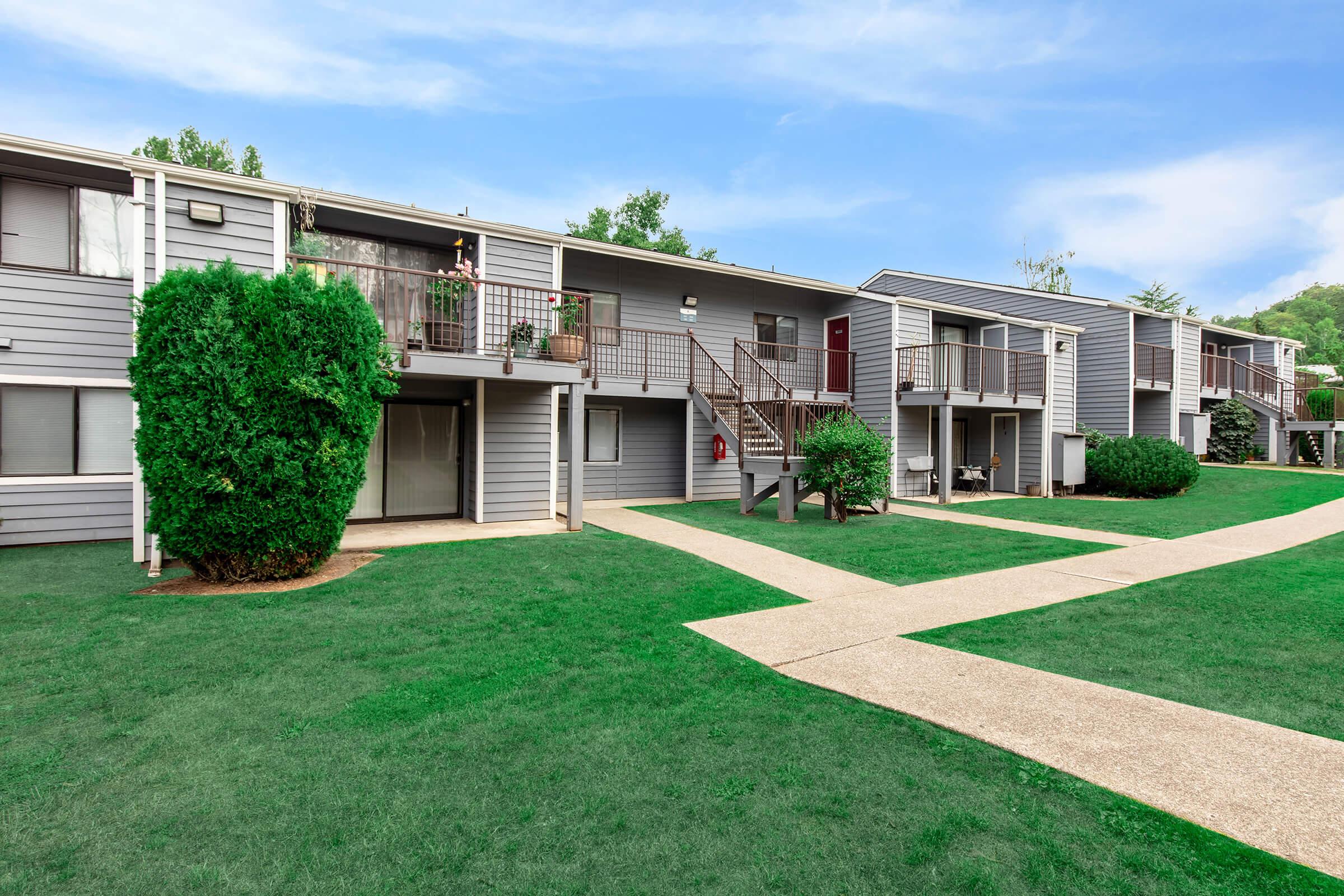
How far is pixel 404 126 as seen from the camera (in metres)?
27.9

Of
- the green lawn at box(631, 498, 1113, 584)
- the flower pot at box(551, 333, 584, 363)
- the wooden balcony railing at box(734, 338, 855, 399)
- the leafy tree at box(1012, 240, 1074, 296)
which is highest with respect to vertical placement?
the leafy tree at box(1012, 240, 1074, 296)

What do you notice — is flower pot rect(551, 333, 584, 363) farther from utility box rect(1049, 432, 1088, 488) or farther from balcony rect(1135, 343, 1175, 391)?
balcony rect(1135, 343, 1175, 391)

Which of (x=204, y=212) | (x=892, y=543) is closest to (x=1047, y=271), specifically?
(x=892, y=543)

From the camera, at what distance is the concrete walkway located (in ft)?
9.07

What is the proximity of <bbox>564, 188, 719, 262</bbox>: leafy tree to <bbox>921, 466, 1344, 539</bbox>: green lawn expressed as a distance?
2228 centimetres

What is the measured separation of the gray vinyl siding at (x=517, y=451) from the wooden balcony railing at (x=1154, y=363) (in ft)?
62.2

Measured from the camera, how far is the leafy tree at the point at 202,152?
27.0 meters

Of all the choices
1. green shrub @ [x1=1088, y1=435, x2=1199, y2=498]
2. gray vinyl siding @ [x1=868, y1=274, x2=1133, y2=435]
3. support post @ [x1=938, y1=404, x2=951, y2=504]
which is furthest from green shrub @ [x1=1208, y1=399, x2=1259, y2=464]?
support post @ [x1=938, y1=404, x2=951, y2=504]

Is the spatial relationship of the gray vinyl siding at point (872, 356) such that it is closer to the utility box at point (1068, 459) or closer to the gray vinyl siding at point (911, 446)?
the gray vinyl siding at point (911, 446)

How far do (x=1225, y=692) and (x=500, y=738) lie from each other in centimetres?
444

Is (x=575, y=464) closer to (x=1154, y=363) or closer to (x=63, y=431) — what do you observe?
(x=63, y=431)

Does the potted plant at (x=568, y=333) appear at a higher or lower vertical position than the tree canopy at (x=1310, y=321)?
lower

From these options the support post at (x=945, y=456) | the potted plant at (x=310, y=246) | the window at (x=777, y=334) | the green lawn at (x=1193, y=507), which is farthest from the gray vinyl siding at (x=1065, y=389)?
the potted plant at (x=310, y=246)

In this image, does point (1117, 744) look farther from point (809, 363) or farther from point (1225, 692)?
point (809, 363)
